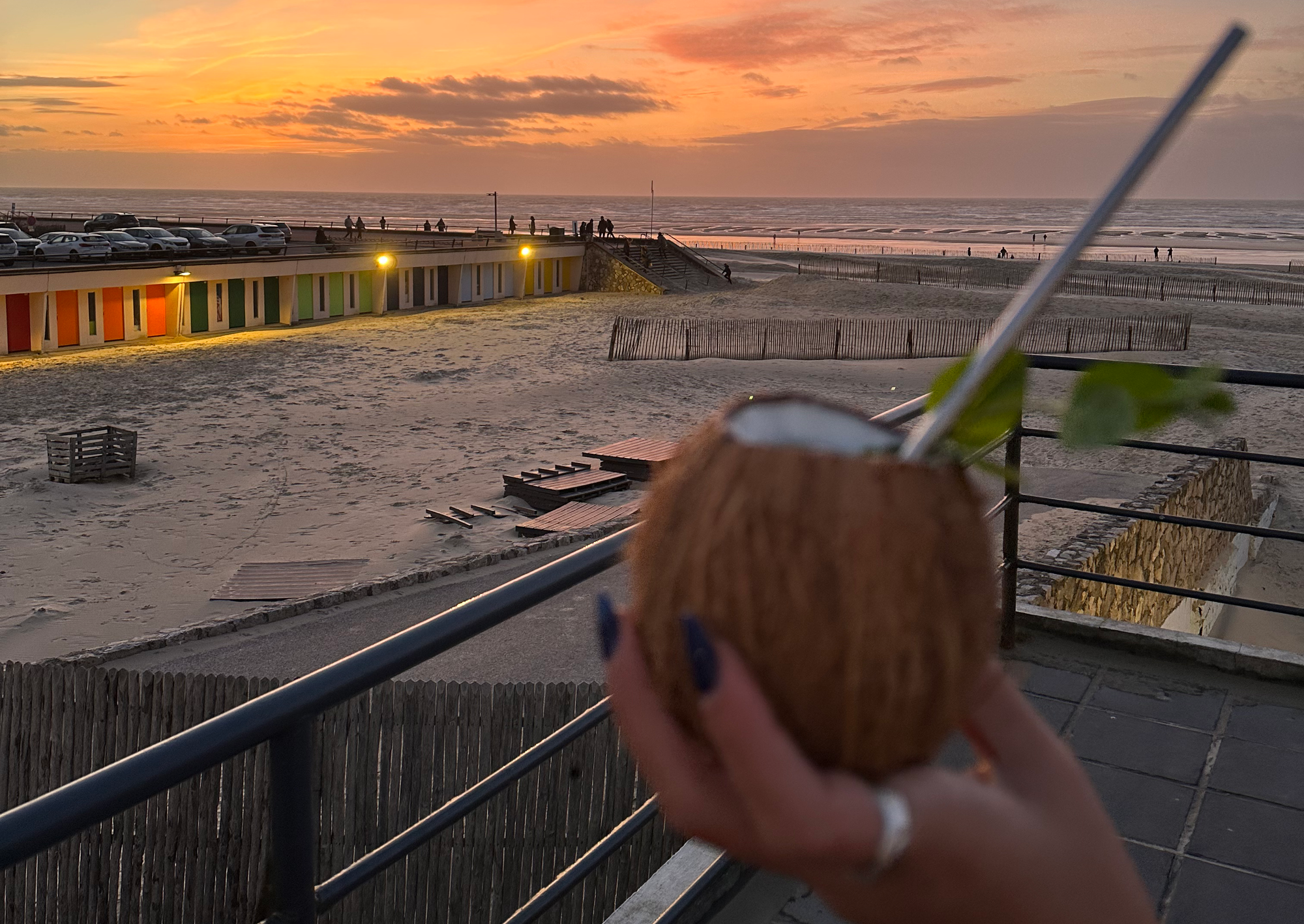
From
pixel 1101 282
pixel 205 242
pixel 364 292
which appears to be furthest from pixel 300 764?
pixel 1101 282

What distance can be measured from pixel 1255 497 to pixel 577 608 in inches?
473

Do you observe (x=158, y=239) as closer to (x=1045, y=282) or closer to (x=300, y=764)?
(x=300, y=764)

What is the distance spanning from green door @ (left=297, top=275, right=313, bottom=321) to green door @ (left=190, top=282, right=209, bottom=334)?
3.51m

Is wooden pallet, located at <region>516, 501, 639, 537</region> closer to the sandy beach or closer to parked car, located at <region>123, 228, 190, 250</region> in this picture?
the sandy beach

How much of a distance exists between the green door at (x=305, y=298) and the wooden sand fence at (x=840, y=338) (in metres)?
12.1

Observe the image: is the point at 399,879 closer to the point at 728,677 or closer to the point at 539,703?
the point at 539,703

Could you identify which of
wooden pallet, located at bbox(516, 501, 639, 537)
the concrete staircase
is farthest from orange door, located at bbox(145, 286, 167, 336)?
wooden pallet, located at bbox(516, 501, 639, 537)

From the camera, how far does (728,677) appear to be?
69cm

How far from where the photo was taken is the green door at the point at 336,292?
38.7 meters

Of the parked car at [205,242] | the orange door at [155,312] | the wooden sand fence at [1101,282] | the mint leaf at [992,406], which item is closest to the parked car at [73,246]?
the orange door at [155,312]

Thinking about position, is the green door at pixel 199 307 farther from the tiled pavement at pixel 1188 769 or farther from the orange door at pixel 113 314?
the tiled pavement at pixel 1188 769

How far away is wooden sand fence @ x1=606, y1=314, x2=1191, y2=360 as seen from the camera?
Result: 30328 millimetres

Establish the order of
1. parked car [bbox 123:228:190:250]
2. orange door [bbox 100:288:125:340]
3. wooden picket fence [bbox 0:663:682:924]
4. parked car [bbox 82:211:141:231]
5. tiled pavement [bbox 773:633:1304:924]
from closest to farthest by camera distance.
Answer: tiled pavement [bbox 773:633:1304:924] < wooden picket fence [bbox 0:663:682:924] < orange door [bbox 100:288:125:340] < parked car [bbox 123:228:190:250] < parked car [bbox 82:211:141:231]

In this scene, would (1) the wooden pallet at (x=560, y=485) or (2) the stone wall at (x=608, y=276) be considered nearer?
(1) the wooden pallet at (x=560, y=485)
